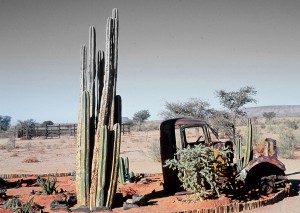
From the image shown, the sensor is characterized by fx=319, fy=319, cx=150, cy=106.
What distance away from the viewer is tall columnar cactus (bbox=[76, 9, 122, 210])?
794 cm

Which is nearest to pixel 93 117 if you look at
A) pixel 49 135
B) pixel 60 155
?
pixel 60 155

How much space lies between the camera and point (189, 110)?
2892cm

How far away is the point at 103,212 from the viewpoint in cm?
778

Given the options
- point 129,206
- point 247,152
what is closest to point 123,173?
point 129,206

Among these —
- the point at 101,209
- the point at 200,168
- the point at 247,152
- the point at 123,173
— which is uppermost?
the point at 247,152

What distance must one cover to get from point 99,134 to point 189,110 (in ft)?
70.1

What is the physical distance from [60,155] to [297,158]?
51.3ft

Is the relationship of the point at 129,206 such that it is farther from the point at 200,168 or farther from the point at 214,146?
the point at 214,146

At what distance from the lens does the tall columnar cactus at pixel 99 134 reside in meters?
7.94

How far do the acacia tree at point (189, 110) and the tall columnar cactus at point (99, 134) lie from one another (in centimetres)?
2044

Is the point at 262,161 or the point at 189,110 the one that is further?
the point at 189,110

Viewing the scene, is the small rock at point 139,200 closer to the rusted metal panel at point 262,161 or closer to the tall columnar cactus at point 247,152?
the rusted metal panel at point 262,161

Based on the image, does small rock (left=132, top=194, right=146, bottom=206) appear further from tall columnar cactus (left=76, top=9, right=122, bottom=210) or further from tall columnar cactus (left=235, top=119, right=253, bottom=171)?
tall columnar cactus (left=235, top=119, right=253, bottom=171)

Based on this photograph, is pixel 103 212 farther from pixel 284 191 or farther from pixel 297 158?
pixel 297 158
